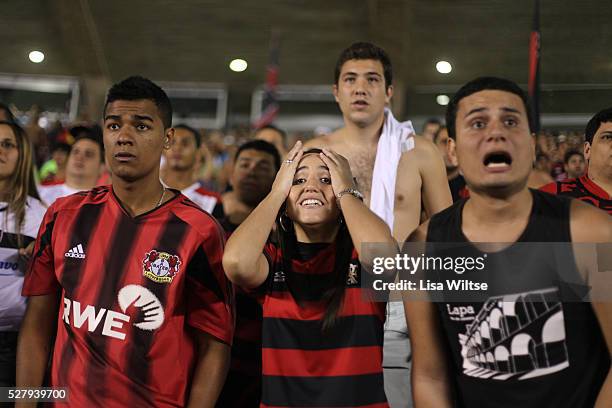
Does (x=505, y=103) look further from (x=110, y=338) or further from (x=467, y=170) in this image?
(x=110, y=338)

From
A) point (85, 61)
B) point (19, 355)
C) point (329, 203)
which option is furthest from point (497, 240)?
point (85, 61)

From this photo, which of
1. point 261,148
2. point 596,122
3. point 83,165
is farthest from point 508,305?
point 83,165

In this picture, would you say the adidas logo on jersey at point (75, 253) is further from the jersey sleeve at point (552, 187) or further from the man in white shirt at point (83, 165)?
the man in white shirt at point (83, 165)

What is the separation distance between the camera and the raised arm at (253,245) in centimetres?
223

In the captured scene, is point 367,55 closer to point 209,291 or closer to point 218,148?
point 209,291

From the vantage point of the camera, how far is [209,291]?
93.0 inches

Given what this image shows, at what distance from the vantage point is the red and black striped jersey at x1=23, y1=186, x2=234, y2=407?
224cm

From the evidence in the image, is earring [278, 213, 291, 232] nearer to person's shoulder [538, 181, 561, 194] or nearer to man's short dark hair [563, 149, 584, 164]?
person's shoulder [538, 181, 561, 194]

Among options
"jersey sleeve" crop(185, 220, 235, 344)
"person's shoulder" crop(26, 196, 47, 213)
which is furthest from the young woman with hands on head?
"person's shoulder" crop(26, 196, 47, 213)

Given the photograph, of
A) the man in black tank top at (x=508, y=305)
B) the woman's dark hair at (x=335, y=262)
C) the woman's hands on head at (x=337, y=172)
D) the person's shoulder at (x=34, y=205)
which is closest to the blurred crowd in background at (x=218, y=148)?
the man in black tank top at (x=508, y=305)

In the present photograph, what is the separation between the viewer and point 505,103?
77.0 inches

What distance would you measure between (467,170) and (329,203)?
596 millimetres

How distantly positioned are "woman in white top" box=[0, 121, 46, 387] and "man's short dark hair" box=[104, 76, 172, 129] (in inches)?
26.1

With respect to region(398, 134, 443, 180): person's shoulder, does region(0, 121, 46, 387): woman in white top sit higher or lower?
lower
